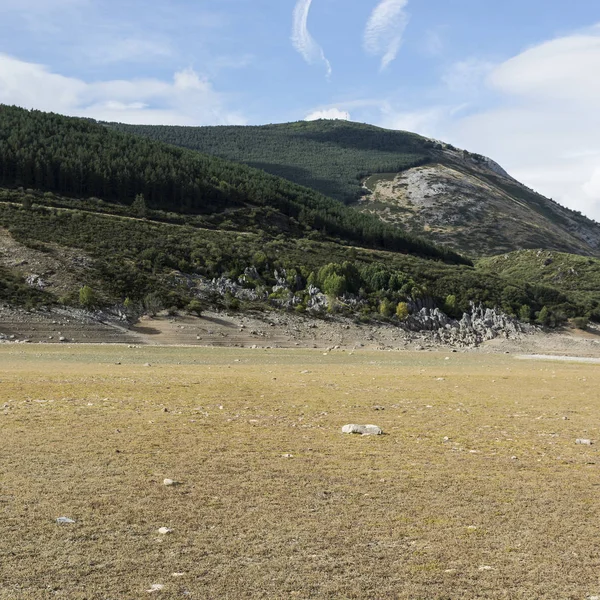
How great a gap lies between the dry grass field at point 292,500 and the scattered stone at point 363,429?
48cm

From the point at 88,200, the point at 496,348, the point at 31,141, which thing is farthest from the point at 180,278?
the point at 31,141

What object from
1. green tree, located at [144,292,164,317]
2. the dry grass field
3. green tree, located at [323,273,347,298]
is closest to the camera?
the dry grass field

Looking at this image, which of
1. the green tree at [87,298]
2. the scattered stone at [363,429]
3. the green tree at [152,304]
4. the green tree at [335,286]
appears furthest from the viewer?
the green tree at [335,286]

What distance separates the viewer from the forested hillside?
11881cm

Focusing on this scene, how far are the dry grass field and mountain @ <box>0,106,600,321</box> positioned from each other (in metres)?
50.2

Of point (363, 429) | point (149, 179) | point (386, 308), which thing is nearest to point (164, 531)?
point (363, 429)

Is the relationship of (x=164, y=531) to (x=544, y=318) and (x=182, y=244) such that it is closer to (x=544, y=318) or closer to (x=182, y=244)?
(x=544, y=318)

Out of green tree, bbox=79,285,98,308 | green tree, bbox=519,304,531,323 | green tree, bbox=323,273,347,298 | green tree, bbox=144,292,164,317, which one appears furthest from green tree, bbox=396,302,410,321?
green tree, bbox=79,285,98,308

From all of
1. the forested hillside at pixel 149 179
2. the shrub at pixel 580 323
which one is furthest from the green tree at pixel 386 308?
the forested hillside at pixel 149 179

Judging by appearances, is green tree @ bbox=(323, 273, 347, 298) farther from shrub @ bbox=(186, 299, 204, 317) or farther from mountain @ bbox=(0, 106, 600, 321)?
shrub @ bbox=(186, 299, 204, 317)

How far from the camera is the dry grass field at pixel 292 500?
23.0ft

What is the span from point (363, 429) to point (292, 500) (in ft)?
18.7

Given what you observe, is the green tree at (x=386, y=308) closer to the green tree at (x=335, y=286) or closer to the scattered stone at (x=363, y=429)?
the green tree at (x=335, y=286)

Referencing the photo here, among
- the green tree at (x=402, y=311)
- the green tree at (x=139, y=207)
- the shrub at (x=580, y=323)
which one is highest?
the green tree at (x=139, y=207)
